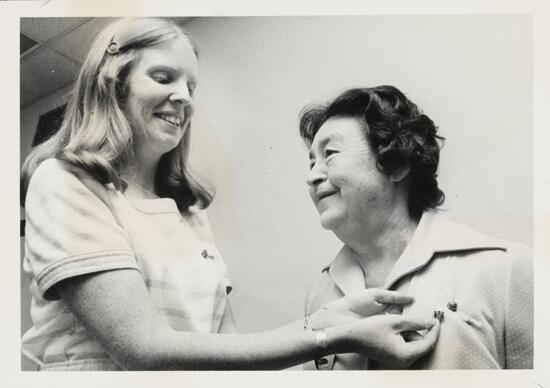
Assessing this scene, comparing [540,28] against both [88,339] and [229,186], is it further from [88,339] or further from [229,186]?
A: [88,339]

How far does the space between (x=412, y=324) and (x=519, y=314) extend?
278 millimetres

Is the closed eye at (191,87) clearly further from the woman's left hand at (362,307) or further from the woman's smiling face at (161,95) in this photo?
the woman's left hand at (362,307)

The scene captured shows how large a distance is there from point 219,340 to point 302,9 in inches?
35.3

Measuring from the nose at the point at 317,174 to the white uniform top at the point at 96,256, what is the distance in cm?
31

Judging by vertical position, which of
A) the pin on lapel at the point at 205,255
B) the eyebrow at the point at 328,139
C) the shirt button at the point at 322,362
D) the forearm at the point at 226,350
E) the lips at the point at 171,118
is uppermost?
the lips at the point at 171,118

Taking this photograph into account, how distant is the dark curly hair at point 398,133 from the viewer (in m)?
1.81

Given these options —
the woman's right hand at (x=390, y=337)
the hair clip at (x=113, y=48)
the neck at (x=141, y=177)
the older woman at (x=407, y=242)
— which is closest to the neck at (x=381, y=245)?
the older woman at (x=407, y=242)

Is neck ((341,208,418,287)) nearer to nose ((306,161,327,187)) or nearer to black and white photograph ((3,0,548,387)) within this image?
black and white photograph ((3,0,548,387))

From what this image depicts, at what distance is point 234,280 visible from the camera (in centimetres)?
184

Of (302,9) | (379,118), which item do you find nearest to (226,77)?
(302,9)

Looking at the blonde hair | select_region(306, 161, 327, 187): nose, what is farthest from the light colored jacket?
the blonde hair

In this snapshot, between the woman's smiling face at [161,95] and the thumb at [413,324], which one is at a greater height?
the woman's smiling face at [161,95]

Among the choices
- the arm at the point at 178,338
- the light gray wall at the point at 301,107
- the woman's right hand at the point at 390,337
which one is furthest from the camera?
the light gray wall at the point at 301,107

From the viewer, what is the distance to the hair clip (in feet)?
6.06
